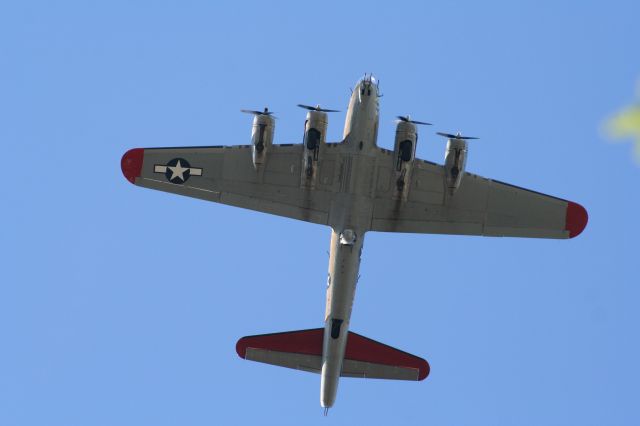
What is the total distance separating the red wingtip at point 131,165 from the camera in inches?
1510

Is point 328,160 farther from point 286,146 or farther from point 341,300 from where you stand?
point 341,300

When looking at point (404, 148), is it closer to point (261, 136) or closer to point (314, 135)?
point (314, 135)

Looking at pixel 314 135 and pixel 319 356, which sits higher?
pixel 314 135

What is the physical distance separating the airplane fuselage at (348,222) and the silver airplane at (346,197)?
0.05 meters

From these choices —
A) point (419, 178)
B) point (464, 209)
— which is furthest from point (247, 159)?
point (464, 209)

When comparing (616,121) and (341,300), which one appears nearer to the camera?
(616,121)

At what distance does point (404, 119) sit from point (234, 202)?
9.76 metres

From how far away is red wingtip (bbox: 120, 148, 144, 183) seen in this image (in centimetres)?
3834

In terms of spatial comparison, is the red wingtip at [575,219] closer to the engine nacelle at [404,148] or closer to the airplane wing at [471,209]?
the airplane wing at [471,209]

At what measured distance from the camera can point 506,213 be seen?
38.3m

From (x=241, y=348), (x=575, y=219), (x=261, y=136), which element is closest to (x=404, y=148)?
(x=261, y=136)

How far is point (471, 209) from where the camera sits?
3809 centimetres

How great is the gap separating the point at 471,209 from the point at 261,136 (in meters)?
11.5

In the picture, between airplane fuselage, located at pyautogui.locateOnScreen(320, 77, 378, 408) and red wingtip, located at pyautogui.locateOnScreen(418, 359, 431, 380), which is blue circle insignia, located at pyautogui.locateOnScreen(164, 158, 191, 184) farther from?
red wingtip, located at pyautogui.locateOnScreen(418, 359, 431, 380)
